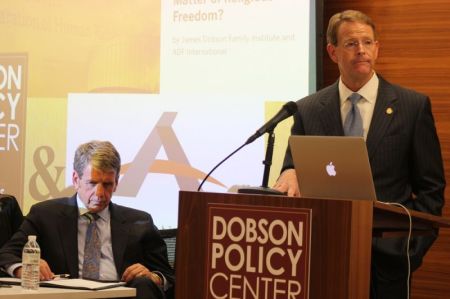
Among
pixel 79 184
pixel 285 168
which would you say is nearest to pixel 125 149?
pixel 79 184

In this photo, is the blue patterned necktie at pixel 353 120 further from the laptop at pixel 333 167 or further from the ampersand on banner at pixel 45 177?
the ampersand on banner at pixel 45 177

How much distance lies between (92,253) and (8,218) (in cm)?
56

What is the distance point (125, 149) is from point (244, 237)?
294 cm

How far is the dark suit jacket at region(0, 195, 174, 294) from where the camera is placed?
411cm

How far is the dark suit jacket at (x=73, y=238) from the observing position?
13.5 feet

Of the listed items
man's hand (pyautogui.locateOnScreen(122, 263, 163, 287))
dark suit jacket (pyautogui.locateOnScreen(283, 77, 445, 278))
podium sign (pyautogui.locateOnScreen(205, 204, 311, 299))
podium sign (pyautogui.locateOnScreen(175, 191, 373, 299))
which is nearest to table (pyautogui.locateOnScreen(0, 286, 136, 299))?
man's hand (pyautogui.locateOnScreen(122, 263, 163, 287))

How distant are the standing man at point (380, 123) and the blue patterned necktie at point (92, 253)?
1.01 metres

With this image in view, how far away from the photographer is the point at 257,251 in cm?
270

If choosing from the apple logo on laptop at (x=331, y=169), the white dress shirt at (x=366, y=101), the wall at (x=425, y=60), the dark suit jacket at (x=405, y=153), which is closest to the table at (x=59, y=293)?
the dark suit jacket at (x=405, y=153)

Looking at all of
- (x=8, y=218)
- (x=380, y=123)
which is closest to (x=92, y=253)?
(x=8, y=218)

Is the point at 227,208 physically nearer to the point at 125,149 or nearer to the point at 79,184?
the point at 79,184

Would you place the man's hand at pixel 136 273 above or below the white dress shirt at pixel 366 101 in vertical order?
below

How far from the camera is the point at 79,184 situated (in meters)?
4.20

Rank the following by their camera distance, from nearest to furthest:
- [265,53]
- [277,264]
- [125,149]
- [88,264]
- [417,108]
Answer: [277,264]
[417,108]
[88,264]
[265,53]
[125,149]
